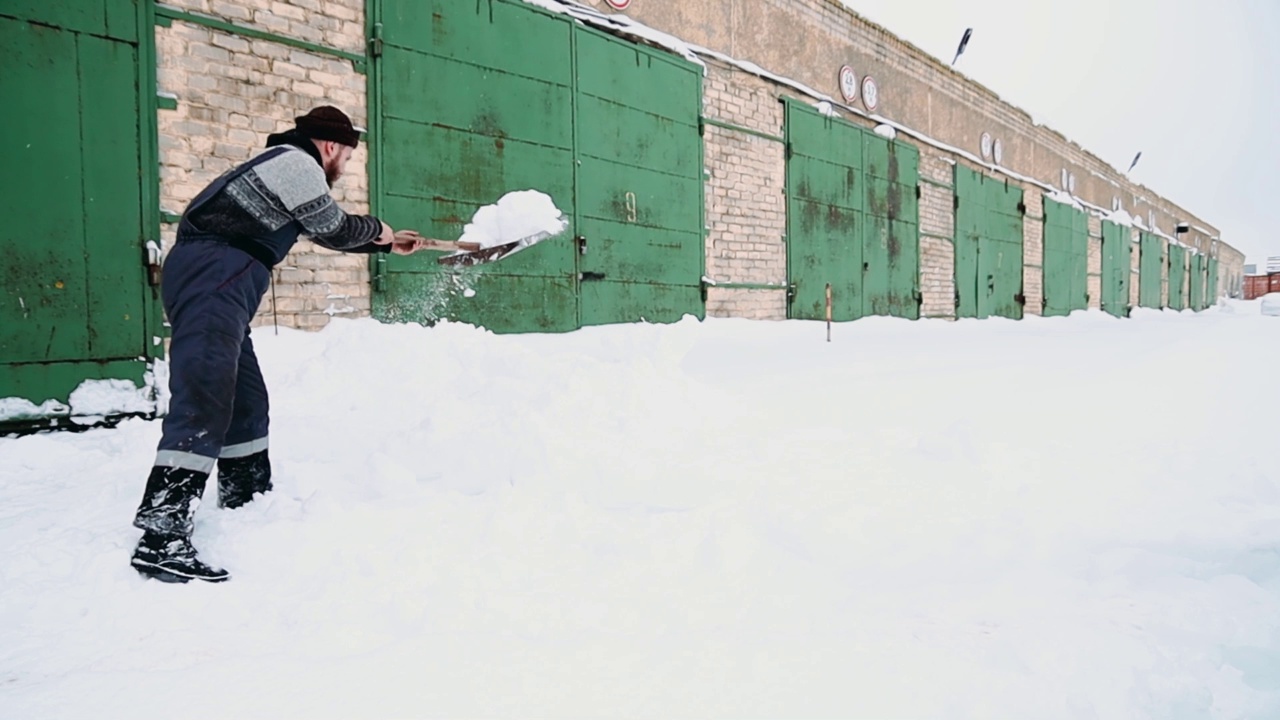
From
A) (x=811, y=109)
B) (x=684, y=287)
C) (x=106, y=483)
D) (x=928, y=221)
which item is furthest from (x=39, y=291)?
(x=928, y=221)

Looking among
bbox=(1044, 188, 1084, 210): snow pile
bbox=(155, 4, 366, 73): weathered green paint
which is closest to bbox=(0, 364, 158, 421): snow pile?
bbox=(155, 4, 366, 73): weathered green paint

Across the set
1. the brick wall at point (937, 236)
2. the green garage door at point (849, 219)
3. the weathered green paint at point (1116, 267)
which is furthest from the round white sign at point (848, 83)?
the weathered green paint at point (1116, 267)

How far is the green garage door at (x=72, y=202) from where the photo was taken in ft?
11.9

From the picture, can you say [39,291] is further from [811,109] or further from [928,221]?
[928,221]

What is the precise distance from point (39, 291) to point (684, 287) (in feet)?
16.4

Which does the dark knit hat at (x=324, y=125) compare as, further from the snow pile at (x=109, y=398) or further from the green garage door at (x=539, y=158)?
the green garage door at (x=539, y=158)

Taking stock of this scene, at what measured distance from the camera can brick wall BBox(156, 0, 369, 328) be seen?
4.21 m

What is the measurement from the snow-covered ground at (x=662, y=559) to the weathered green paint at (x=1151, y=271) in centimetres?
2137

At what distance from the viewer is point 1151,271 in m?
22.8

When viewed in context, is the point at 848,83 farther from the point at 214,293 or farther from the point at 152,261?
the point at 214,293

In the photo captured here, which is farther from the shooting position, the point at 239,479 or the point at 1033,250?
the point at 1033,250

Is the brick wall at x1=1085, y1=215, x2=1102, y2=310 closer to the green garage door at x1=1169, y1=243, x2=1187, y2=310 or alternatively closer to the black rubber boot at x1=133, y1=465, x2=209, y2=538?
the green garage door at x1=1169, y1=243, x2=1187, y2=310

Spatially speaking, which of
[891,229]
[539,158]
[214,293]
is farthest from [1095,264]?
[214,293]

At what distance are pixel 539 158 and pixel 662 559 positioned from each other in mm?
4499
